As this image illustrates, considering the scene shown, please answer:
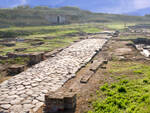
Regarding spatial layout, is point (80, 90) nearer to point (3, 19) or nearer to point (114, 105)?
point (114, 105)

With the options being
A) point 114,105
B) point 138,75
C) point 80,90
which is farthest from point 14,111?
point 138,75

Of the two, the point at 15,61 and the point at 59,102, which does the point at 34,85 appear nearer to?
the point at 59,102

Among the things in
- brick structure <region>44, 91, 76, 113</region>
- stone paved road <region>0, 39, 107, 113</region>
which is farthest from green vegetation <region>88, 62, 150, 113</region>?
stone paved road <region>0, 39, 107, 113</region>

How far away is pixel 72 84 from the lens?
7.95 m

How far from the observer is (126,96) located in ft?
20.8

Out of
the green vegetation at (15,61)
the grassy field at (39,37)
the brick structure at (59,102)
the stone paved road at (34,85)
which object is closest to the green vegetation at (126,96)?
the brick structure at (59,102)

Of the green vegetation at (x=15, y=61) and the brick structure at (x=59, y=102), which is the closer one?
the brick structure at (x=59, y=102)

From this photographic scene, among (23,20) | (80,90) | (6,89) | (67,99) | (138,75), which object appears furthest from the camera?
(23,20)

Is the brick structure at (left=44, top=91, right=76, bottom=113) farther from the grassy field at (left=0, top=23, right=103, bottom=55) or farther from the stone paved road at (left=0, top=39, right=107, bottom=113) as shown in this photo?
the grassy field at (left=0, top=23, right=103, bottom=55)

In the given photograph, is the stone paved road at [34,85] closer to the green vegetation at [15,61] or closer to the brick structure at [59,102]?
the brick structure at [59,102]

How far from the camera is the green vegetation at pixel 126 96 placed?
5.50 metres

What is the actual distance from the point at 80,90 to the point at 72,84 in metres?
0.82

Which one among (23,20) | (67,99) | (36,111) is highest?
(23,20)

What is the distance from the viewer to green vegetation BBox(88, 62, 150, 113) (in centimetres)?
550
